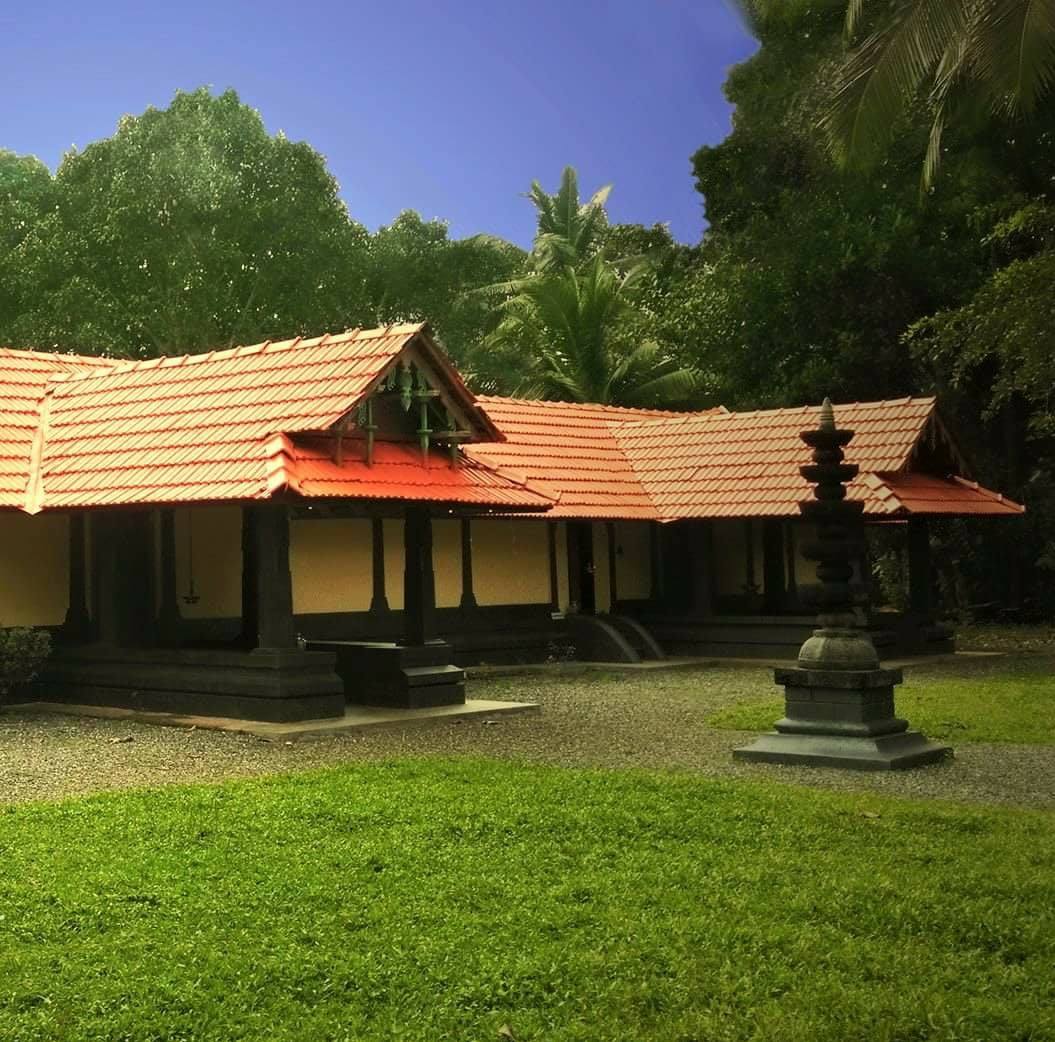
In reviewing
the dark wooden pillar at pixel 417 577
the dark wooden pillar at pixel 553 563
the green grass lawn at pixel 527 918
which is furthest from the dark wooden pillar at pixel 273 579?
the dark wooden pillar at pixel 553 563

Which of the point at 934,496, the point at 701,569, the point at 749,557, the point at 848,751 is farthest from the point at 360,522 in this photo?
the point at 848,751

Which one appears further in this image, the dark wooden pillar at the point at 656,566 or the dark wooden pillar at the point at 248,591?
the dark wooden pillar at the point at 656,566

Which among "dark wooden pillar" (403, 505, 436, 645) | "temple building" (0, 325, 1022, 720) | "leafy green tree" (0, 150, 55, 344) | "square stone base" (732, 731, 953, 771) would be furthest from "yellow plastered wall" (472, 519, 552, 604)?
"leafy green tree" (0, 150, 55, 344)

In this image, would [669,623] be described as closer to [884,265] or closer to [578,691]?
[578,691]

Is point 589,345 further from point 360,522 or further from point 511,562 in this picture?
point 360,522

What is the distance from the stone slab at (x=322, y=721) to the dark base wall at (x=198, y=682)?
0.42 feet

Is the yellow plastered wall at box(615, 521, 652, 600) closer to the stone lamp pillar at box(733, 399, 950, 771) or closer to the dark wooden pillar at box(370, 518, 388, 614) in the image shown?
the dark wooden pillar at box(370, 518, 388, 614)

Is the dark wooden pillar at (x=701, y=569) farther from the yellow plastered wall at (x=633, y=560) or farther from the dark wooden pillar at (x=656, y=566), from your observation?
the yellow plastered wall at (x=633, y=560)

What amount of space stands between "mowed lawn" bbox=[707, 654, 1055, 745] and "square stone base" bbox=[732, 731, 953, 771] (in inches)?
54.2

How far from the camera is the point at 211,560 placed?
16984 millimetres

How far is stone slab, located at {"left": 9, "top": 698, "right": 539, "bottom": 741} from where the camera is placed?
13031 mm

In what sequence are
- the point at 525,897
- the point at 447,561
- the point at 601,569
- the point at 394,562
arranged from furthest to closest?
the point at 601,569
the point at 447,561
the point at 394,562
the point at 525,897

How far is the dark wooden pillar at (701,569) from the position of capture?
22.3m

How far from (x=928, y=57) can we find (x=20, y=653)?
1038cm
